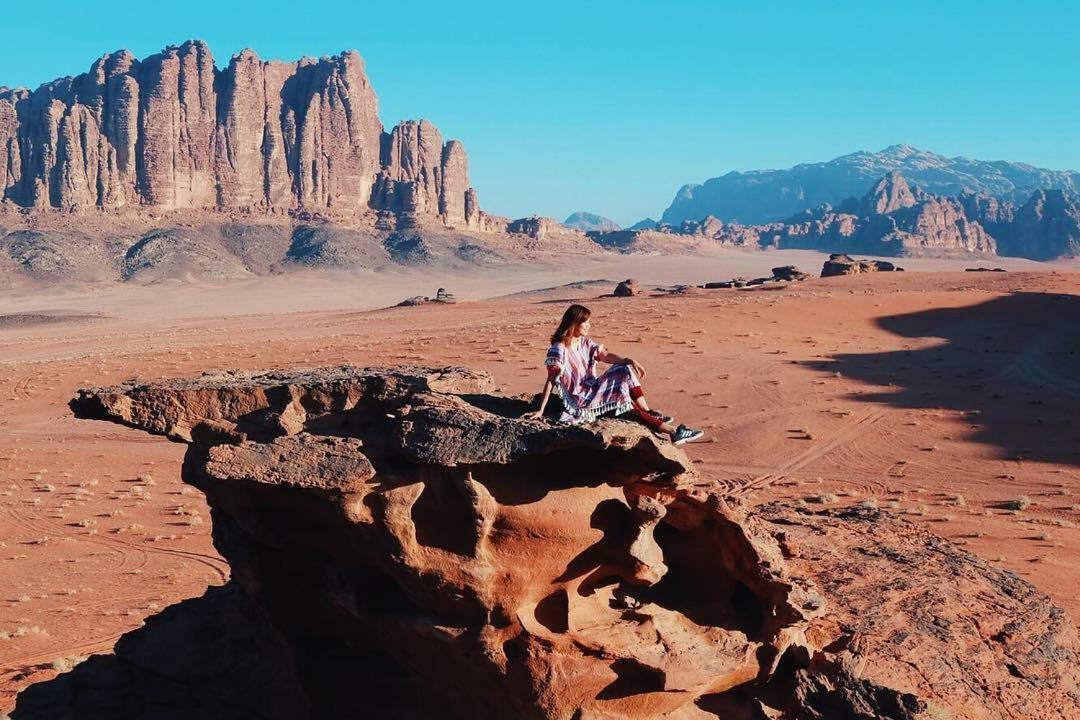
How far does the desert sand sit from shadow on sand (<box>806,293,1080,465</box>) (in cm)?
10

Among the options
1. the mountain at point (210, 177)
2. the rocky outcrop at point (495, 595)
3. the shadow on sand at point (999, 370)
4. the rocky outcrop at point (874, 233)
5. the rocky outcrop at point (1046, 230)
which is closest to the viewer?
the rocky outcrop at point (495, 595)

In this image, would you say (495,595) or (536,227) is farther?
(536,227)

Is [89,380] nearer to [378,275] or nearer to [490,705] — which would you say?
[490,705]

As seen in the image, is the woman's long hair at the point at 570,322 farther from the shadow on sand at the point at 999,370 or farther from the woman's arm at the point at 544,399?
the shadow on sand at the point at 999,370

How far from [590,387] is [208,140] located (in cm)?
12350

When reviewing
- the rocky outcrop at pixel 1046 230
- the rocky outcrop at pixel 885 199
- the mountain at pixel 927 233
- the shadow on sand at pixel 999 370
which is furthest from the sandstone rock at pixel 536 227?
the shadow on sand at pixel 999 370

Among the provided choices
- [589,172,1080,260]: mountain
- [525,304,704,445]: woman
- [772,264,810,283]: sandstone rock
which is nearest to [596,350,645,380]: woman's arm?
[525,304,704,445]: woman

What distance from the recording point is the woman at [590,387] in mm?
6703

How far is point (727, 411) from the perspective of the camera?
22.4 metres

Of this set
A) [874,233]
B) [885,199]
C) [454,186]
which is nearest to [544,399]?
[454,186]

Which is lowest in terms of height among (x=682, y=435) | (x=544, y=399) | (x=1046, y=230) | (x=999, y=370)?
(x=999, y=370)

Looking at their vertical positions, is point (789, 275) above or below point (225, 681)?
above

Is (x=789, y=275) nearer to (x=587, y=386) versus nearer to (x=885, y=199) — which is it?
(x=587, y=386)

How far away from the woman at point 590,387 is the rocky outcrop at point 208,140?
119859mm
